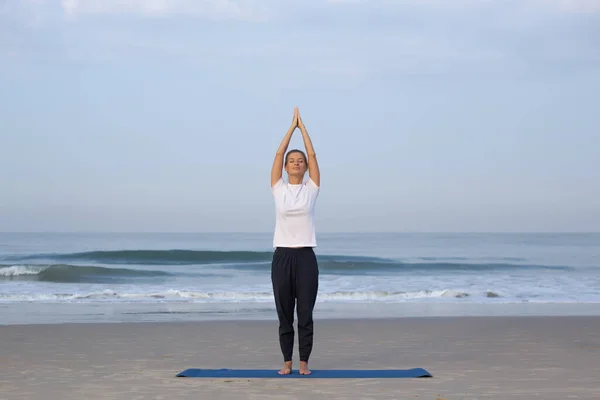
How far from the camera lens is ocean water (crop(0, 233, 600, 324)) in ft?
43.8

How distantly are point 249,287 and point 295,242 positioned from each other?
48.0ft

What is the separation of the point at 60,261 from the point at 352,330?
2619 centimetres

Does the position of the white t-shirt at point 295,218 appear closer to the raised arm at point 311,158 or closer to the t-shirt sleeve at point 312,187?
the t-shirt sleeve at point 312,187

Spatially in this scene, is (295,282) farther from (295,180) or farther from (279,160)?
(279,160)

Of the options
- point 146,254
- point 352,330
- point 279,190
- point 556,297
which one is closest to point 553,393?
point 279,190

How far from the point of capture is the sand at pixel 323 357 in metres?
5.57

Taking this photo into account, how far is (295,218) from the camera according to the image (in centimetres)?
607

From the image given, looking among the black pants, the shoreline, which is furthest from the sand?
the shoreline

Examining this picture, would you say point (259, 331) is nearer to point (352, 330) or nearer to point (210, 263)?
point (352, 330)

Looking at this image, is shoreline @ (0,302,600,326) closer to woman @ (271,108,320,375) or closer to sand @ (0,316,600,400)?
sand @ (0,316,600,400)

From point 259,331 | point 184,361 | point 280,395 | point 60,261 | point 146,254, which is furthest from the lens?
point 146,254

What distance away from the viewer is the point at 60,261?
3372 cm

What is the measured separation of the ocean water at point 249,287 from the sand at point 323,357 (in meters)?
2.07

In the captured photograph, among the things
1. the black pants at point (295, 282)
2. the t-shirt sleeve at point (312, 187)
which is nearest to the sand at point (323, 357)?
the black pants at point (295, 282)
